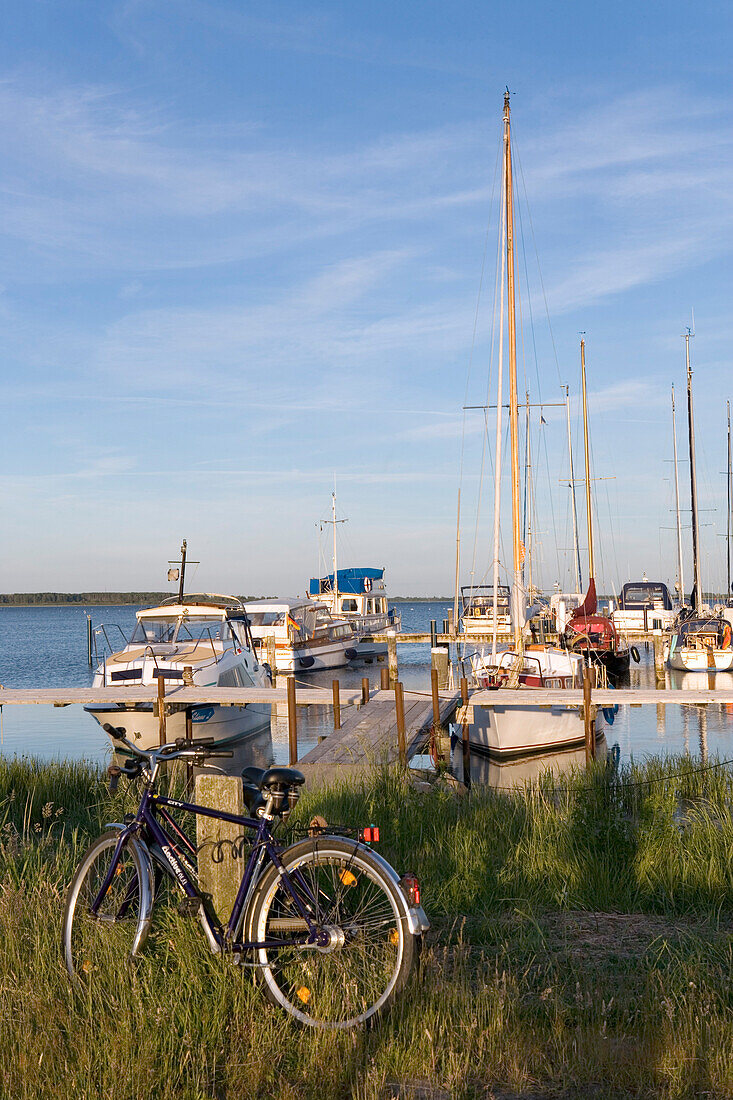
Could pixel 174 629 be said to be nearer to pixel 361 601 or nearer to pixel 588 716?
pixel 588 716

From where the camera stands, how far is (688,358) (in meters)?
47.4

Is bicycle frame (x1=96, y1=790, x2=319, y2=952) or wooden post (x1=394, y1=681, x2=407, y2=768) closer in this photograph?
bicycle frame (x1=96, y1=790, x2=319, y2=952)

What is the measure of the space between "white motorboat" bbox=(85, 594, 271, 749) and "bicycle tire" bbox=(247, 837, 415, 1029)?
14.2m

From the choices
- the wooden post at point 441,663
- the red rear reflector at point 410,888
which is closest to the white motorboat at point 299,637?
the wooden post at point 441,663

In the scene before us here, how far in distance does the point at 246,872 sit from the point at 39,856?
8.91 ft

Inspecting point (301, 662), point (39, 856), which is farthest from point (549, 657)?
point (301, 662)

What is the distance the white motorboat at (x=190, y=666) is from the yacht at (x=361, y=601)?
98.5ft

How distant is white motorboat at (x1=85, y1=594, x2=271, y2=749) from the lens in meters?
19.7

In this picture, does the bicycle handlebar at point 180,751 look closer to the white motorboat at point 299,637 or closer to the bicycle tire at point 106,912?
the bicycle tire at point 106,912

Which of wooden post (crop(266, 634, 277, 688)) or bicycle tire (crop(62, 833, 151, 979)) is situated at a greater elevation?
bicycle tire (crop(62, 833, 151, 979))

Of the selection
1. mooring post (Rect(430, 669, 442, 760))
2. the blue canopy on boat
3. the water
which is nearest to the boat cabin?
the blue canopy on boat

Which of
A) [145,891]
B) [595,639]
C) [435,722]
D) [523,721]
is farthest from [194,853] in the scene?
[595,639]

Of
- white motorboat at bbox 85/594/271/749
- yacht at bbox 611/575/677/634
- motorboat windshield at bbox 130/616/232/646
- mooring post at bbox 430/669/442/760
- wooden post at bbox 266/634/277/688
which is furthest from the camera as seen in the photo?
yacht at bbox 611/575/677/634

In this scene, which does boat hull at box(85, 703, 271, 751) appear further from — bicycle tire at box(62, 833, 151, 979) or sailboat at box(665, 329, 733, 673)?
sailboat at box(665, 329, 733, 673)
